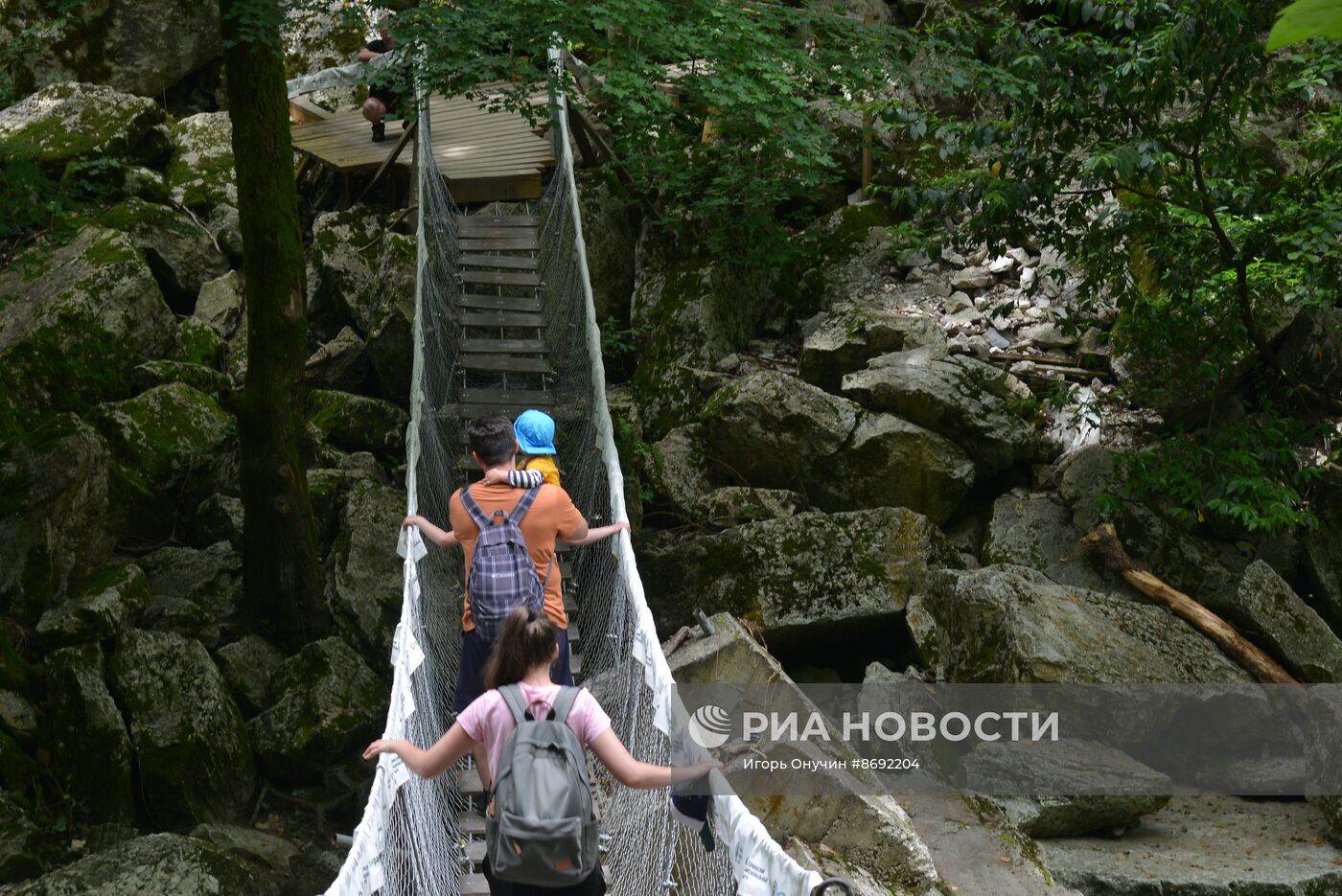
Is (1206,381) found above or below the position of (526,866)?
below

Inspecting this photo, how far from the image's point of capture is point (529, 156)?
8031mm

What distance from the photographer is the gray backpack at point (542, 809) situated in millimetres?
1635

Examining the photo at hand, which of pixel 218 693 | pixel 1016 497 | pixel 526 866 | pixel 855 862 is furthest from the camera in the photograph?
pixel 1016 497

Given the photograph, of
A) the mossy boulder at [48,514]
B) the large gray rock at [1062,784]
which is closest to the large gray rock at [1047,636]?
the large gray rock at [1062,784]

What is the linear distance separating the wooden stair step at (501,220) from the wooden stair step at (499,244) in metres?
0.22

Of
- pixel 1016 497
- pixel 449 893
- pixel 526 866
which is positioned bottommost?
pixel 1016 497

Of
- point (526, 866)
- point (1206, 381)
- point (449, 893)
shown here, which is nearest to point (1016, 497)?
point (1206, 381)

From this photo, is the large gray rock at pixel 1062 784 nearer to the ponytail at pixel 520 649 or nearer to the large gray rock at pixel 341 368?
the ponytail at pixel 520 649

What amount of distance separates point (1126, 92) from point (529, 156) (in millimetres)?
4401

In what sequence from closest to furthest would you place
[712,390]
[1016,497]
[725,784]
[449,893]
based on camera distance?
[725,784], [449,893], [1016,497], [712,390]

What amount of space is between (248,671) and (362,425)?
6.30 feet

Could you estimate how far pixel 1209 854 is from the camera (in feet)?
12.7

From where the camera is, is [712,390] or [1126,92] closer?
[1126,92]

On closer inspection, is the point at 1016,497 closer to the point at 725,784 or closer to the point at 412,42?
the point at 412,42
